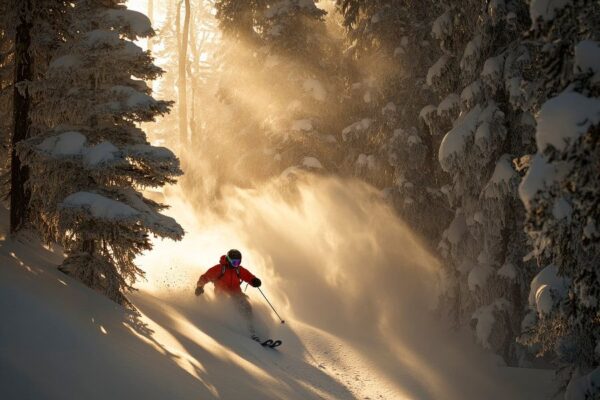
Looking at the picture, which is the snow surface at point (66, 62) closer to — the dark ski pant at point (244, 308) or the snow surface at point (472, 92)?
the dark ski pant at point (244, 308)

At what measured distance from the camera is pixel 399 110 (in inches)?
688

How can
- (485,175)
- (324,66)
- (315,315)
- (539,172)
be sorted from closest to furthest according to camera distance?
(539,172), (485,175), (315,315), (324,66)

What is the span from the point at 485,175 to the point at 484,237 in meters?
1.70

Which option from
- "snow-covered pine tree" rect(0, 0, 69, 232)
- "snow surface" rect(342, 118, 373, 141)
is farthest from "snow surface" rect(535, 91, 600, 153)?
"snow surface" rect(342, 118, 373, 141)

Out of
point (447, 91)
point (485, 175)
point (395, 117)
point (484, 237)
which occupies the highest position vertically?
point (395, 117)

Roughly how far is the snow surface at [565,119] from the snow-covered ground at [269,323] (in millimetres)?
4727

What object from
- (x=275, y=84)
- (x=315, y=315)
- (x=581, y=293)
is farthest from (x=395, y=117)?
(x=581, y=293)

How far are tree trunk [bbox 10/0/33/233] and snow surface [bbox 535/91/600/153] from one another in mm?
9502

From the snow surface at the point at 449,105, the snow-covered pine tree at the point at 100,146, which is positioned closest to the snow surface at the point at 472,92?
the snow surface at the point at 449,105

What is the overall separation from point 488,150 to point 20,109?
414 inches

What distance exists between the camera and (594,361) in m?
7.54

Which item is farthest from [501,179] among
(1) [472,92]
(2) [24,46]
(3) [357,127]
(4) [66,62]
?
(2) [24,46]

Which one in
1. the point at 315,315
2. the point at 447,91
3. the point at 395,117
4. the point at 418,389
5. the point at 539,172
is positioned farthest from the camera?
the point at 395,117

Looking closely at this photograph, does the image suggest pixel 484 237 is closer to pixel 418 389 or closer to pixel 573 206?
pixel 418 389
